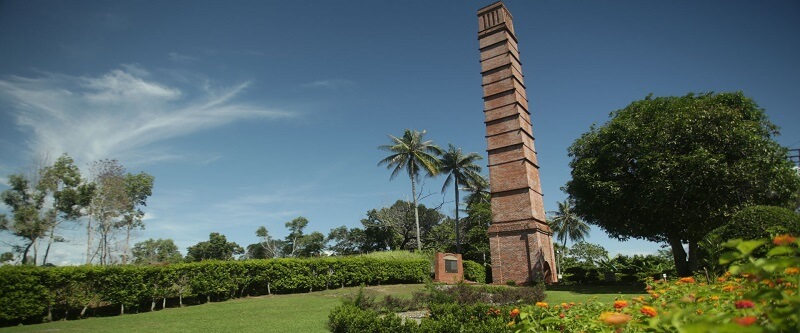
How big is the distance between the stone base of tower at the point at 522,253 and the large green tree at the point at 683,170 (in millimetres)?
3512

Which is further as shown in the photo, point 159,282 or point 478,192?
point 478,192

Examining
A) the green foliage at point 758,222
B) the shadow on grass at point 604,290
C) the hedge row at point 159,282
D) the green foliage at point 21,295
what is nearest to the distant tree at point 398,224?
the hedge row at point 159,282

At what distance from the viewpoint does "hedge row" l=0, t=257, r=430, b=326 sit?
13.8 meters

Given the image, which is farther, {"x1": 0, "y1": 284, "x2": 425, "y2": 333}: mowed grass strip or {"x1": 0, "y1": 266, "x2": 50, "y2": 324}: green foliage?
{"x1": 0, "y1": 266, "x2": 50, "y2": 324}: green foliage

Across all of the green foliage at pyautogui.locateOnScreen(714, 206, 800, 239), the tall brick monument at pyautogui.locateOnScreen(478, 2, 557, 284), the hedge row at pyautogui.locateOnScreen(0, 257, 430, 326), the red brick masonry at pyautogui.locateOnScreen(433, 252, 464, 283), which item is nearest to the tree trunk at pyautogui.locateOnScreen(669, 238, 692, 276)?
the tall brick monument at pyautogui.locateOnScreen(478, 2, 557, 284)

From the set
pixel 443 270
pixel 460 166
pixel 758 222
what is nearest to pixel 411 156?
pixel 460 166

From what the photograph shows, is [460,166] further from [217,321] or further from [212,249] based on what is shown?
[212,249]

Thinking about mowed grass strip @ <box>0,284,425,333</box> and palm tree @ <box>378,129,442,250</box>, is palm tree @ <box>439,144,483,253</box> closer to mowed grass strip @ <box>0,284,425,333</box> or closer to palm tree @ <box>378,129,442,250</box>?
palm tree @ <box>378,129,442,250</box>

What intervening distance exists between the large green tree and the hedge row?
12.9m

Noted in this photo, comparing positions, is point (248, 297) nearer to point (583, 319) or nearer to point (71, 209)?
point (583, 319)

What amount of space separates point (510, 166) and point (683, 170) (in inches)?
330

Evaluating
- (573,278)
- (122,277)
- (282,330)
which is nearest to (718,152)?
(573,278)

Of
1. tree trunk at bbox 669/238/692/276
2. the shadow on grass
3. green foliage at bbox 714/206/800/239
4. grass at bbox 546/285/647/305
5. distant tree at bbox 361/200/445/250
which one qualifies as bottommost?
the shadow on grass

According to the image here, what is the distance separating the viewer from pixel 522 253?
22.0 meters
